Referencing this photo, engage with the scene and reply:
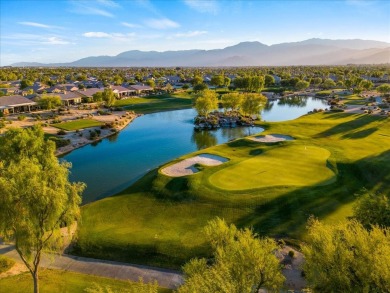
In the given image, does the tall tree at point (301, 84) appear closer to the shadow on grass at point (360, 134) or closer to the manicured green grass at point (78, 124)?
the shadow on grass at point (360, 134)

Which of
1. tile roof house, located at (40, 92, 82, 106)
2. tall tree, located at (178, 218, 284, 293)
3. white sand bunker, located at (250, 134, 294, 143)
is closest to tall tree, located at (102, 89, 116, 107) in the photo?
tile roof house, located at (40, 92, 82, 106)

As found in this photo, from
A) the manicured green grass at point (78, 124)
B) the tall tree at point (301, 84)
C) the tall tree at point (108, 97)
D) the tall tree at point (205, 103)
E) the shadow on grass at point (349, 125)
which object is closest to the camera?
the shadow on grass at point (349, 125)

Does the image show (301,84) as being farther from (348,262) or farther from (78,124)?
(348,262)

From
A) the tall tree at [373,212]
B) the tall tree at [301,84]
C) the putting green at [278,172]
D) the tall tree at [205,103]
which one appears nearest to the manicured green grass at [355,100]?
the tall tree at [301,84]

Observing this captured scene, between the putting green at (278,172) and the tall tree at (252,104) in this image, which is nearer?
the putting green at (278,172)

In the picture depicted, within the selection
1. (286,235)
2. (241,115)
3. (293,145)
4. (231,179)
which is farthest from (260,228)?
(241,115)

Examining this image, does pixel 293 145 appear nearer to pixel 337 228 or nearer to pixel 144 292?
pixel 337 228

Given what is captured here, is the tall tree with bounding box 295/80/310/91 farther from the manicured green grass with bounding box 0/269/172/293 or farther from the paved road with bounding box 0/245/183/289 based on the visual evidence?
the manicured green grass with bounding box 0/269/172/293
